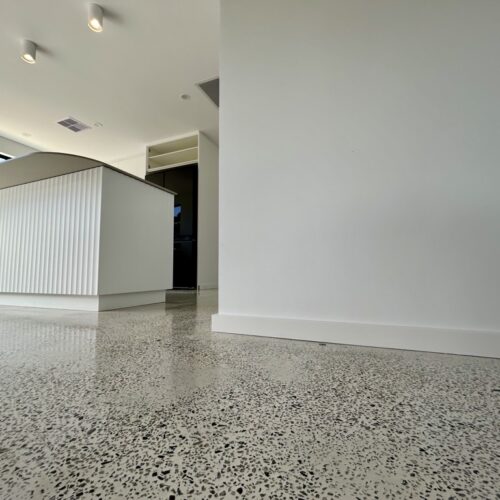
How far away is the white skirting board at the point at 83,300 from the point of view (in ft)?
6.65

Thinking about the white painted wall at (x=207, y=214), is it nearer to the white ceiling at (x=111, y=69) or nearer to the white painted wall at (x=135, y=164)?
the white ceiling at (x=111, y=69)

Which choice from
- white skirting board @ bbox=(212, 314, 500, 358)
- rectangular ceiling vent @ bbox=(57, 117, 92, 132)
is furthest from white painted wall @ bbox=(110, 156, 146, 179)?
white skirting board @ bbox=(212, 314, 500, 358)

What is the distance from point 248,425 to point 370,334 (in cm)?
71

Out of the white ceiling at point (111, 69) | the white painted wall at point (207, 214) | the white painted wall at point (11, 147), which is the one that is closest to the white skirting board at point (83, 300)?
the white painted wall at point (207, 214)

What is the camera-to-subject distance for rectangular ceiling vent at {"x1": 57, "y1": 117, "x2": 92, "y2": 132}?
425 cm

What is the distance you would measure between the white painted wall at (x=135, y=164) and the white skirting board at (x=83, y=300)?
3.56 m

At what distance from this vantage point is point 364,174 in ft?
3.57

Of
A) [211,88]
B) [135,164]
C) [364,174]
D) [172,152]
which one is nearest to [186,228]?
[172,152]

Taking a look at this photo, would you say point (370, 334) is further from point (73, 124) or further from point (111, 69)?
point (73, 124)

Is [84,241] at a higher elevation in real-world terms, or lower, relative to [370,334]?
higher

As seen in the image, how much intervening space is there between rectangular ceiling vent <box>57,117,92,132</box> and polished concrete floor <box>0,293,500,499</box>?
4553mm

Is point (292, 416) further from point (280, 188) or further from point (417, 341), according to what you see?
point (280, 188)

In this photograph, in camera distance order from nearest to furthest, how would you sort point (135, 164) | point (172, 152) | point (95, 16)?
point (95, 16)
point (172, 152)
point (135, 164)

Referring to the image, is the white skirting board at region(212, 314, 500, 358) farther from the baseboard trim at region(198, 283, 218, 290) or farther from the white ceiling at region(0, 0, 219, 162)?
the baseboard trim at region(198, 283, 218, 290)
